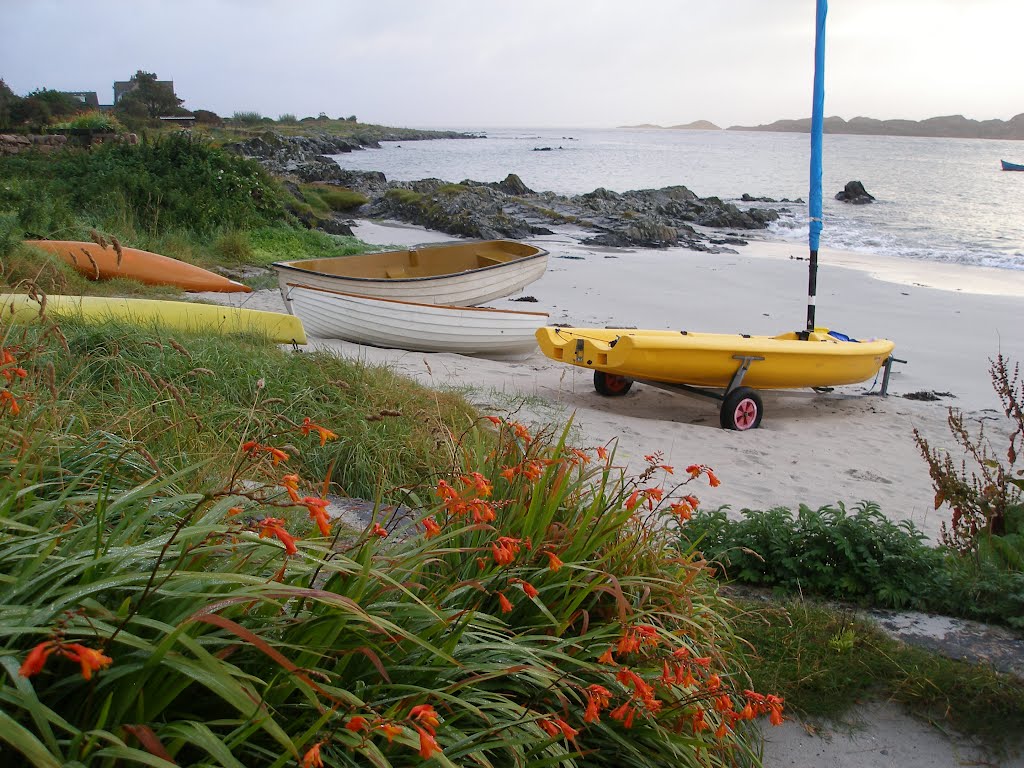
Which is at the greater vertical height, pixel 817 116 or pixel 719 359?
pixel 817 116

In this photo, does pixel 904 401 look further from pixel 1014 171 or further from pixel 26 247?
pixel 1014 171

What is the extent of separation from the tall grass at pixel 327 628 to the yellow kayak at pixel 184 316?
3.79 meters

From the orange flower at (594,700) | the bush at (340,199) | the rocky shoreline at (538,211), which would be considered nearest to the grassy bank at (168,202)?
the rocky shoreline at (538,211)

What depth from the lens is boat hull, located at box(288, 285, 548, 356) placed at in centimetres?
920

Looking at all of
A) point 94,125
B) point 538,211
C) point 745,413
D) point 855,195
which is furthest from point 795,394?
point 855,195

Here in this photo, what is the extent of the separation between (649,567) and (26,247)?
800 centimetres

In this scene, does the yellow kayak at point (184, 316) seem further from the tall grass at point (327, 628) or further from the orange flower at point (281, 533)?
the orange flower at point (281, 533)

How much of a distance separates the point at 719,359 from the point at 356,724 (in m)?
6.86

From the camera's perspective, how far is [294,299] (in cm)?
933

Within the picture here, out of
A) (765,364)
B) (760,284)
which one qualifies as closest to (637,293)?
(760,284)

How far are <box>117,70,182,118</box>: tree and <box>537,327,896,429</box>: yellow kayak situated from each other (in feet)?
138

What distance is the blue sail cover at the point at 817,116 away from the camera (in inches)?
360

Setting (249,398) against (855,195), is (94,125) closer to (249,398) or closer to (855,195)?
(249,398)

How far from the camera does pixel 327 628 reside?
69.0 inches
